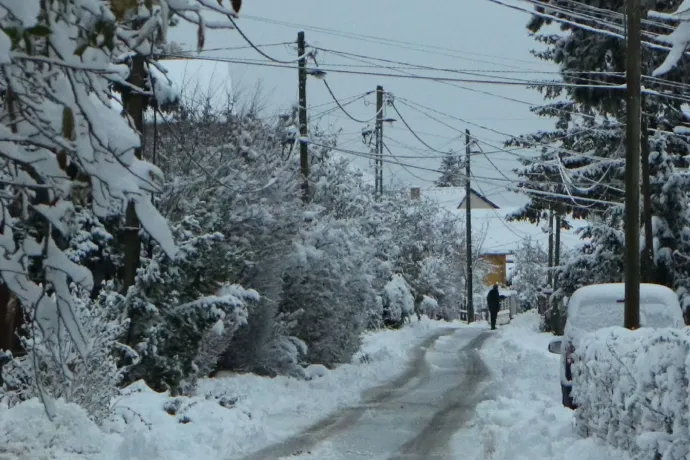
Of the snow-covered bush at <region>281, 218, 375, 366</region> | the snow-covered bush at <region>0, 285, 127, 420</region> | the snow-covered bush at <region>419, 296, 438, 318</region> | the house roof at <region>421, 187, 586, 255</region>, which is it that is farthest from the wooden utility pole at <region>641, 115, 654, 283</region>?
the house roof at <region>421, 187, 586, 255</region>

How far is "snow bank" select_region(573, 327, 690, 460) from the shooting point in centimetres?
720

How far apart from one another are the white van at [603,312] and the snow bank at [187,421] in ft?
12.2

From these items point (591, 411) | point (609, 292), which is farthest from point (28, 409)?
point (609, 292)

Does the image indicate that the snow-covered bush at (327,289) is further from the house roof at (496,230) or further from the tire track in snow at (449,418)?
the house roof at (496,230)

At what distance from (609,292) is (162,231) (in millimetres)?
13225

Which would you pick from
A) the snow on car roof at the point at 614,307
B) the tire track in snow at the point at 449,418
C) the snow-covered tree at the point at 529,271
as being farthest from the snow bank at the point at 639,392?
the snow-covered tree at the point at 529,271

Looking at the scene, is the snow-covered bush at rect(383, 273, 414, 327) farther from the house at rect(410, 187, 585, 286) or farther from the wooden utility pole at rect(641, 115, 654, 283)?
the house at rect(410, 187, 585, 286)

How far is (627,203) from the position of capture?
56.5 ft

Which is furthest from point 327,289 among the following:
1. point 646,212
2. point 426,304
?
point 426,304

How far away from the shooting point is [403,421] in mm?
15195

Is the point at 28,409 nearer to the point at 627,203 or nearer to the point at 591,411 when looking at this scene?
the point at 591,411

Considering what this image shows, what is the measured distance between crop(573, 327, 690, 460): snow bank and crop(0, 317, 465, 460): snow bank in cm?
417

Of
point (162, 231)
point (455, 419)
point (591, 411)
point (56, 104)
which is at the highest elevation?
point (56, 104)

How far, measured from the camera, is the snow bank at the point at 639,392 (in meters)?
7.20
